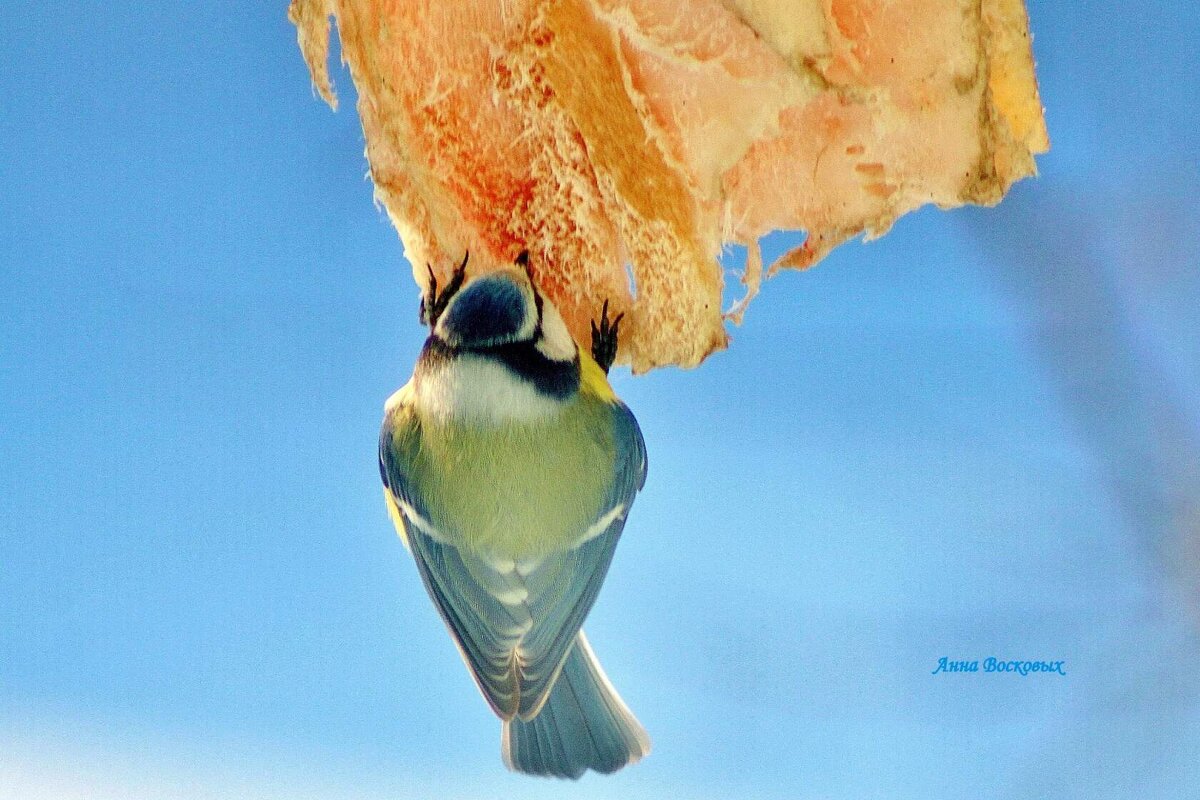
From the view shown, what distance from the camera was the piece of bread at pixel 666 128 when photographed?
0.70m

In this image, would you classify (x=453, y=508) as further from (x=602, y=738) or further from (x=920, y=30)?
(x=920, y=30)

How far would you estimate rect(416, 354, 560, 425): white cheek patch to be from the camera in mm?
809

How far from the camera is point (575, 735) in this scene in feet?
3.06


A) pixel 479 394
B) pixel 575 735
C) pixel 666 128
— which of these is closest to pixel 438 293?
pixel 479 394

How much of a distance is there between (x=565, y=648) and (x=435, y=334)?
281 mm

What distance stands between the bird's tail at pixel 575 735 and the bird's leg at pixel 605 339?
272 millimetres

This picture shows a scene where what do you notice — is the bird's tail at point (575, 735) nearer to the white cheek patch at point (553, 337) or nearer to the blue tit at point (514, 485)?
the blue tit at point (514, 485)

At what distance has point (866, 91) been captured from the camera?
72 centimetres

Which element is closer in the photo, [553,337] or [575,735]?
[553,337]

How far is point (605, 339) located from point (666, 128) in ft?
0.61

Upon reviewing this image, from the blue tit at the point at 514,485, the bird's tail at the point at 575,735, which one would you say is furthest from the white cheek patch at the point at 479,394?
the bird's tail at the point at 575,735

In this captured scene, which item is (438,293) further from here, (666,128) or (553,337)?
(666,128)

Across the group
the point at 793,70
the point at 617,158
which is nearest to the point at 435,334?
the point at 617,158

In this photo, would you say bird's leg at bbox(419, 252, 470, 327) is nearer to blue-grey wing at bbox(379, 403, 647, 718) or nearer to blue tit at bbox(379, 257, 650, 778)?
blue tit at bbox(379, 257, 650, 778)
